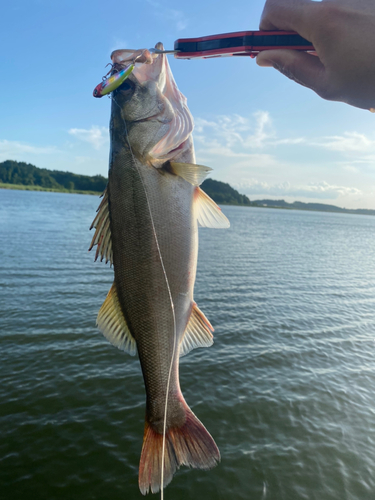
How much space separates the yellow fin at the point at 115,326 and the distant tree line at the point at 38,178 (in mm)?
134449

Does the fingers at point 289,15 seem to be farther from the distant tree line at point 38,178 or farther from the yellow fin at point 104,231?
the distant tree line at point 38,178

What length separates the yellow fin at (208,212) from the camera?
296 centimetres

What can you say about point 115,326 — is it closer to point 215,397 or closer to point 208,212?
point 208,212

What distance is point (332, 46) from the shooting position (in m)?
1.75

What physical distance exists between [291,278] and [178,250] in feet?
68.4

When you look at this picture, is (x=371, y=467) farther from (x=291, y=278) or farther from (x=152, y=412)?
(x=291, y=278)

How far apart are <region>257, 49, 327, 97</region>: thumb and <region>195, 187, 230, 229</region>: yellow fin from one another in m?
1.12

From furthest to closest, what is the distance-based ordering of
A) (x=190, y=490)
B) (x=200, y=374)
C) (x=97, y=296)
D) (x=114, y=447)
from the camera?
(x=97, y=296)
(x=200, y=374)
(x=114, y=447)
(x=190, y=490)

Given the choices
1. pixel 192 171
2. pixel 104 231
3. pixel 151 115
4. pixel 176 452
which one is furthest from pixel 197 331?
pixel 151 115

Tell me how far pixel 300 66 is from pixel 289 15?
0.91ft

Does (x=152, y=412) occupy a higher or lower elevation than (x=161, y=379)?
lower

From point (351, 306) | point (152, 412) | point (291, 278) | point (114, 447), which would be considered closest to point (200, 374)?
point (114, 447)

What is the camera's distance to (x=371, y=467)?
288 inches

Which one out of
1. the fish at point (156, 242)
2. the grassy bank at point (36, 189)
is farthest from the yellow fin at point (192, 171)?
the grassy bank at point (36, 189)
